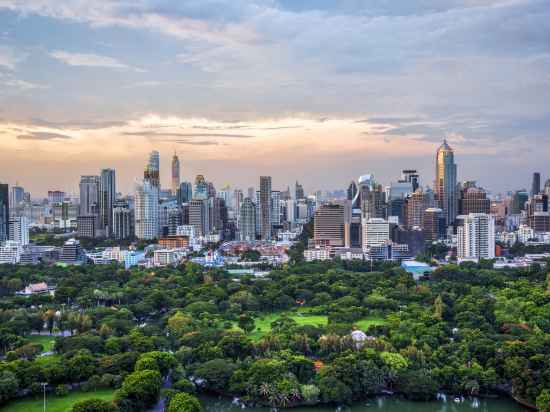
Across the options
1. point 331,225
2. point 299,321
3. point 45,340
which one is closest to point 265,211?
point 331,225

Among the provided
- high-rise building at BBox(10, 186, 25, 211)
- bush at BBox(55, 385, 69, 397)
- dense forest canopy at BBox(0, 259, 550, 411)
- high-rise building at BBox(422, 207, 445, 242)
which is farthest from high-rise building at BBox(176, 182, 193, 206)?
bush at BBox(55, 385, 69, 397)

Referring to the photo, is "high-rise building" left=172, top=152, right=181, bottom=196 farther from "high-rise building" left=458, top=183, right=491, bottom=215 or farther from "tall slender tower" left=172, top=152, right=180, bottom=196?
"high-rise building" left=458, top=183, right=491, bottom=215

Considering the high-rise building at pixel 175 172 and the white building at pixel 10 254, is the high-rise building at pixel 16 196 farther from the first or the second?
the white building at pixel 10 254

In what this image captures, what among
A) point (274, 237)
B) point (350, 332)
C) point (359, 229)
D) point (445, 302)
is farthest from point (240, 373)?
point (274, 237)

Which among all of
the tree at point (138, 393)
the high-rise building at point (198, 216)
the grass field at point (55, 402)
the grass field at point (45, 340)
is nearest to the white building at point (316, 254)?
the high-rise building at point (198, 216)

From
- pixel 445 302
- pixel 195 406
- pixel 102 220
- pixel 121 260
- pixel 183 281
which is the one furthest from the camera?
pixel 102 220

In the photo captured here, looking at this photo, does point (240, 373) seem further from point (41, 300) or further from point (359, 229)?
point (359, 229)
